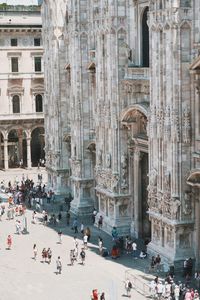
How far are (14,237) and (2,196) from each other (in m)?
14.7

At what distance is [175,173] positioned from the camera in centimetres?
3653

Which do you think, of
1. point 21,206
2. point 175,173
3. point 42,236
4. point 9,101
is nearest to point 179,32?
point 175,173

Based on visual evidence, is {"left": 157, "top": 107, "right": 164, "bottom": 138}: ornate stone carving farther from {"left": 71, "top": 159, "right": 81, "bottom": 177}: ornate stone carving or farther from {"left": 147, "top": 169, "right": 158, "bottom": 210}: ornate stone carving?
{"left": 71, "top": 159, "right": 81, "bottom": 177}: ornate stone carving

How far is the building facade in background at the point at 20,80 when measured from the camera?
7488 cm

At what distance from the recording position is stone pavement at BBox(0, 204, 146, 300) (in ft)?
115

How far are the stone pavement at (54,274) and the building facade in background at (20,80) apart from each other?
3083 cm

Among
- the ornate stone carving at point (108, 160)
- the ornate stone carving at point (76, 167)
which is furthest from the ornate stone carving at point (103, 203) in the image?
the ornate stone carving at point (76, 167)

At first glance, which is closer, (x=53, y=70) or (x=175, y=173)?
(x=175, y=173)

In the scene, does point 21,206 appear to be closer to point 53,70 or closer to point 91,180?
point 91,180

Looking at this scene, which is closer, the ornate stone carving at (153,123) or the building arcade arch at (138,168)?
the ornate stone carving at (153,123)

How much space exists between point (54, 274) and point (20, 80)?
40801 millimetres

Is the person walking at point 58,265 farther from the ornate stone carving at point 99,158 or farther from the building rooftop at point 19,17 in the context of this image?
the building rooftop at point 19,17

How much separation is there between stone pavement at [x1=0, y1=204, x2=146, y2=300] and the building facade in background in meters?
30.8

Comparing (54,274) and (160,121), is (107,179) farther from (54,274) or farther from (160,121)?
(54,274)
